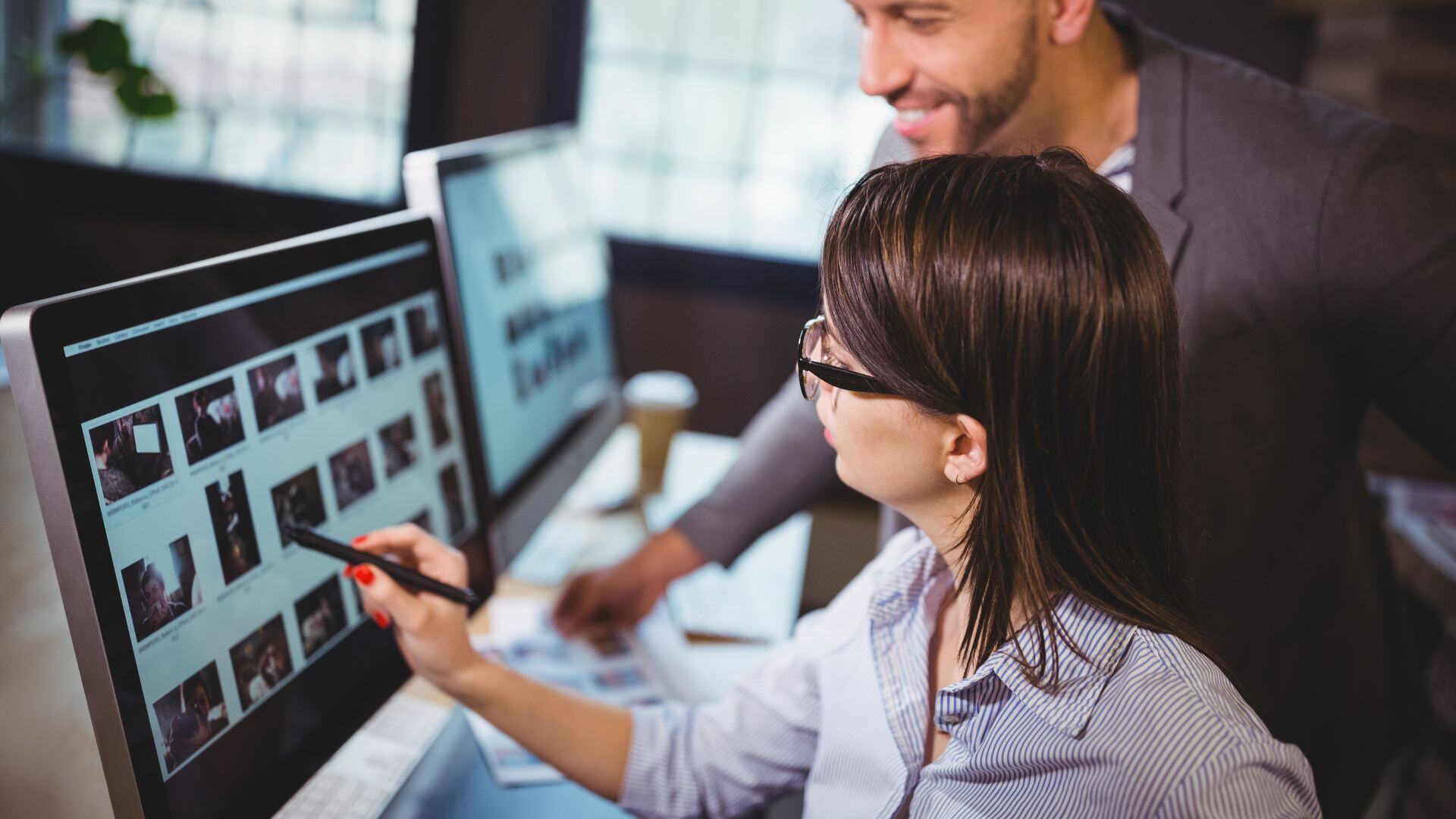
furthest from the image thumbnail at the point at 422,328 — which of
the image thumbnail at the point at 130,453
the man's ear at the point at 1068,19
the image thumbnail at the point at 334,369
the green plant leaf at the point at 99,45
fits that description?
the green plant leaf at the point at 99,45

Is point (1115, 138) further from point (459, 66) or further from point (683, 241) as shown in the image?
point (459, 66)

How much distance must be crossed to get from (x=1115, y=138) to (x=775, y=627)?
82cm

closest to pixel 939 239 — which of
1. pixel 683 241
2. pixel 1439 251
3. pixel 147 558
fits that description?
pixel 147 558

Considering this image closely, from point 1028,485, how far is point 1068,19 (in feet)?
2.24

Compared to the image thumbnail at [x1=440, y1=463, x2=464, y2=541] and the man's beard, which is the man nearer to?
the man's beard

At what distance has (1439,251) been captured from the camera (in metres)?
1.08

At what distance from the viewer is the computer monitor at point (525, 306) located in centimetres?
125

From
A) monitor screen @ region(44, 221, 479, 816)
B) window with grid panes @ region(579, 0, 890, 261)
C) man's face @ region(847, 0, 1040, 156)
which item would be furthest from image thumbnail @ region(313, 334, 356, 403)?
window with grid panes @ region(579, 0, 890, 261)

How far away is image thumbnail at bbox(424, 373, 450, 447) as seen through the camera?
1036 mm

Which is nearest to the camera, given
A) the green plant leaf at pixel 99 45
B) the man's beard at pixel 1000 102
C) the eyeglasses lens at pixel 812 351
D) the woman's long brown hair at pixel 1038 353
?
the woman's long brown hair at pixel 1038 353

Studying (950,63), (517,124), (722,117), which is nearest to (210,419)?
(950,63)

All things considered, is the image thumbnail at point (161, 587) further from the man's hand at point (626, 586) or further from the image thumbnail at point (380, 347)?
the man's hand at point (626, 586)

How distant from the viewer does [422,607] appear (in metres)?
0.92

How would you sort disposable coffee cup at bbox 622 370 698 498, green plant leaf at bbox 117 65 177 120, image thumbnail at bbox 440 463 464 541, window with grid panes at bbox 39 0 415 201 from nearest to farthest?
1. image thumbnail at bbox 440 463 464 541
2. disposable coffee cup at bbox 622 370 698 498
3. green plant leaf at bbox 117 65 177 120
4. window with grid panes at bbox 39 0 415 201
